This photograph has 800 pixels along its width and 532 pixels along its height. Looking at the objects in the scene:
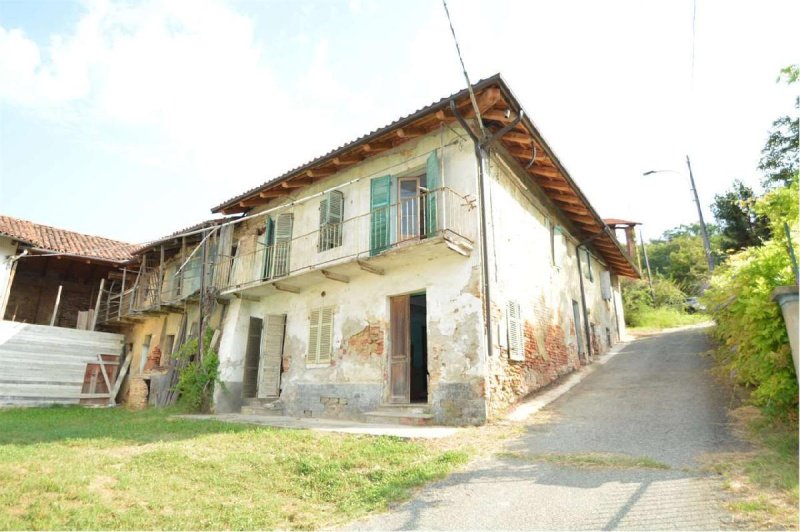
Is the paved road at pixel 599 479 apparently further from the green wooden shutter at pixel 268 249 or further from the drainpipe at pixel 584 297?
the green wooden shutter at pixel 268 249

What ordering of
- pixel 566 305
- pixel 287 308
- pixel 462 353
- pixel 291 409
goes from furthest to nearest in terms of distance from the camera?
pixel 566 305 < pixel 287 308 < pixel 291 409 < pixel 462 353

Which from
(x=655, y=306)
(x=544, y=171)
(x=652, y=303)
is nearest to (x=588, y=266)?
(x=544, y=171)

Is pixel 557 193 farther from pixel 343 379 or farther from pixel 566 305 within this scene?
pixel 343 379

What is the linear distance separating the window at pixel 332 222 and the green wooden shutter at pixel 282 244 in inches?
43.0

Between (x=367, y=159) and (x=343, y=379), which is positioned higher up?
(x=367, y=159)

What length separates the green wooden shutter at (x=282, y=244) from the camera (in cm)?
1241

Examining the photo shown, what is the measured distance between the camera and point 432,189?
31.2 feet

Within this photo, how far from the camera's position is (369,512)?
4.34 m

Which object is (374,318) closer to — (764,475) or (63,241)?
(764,475)

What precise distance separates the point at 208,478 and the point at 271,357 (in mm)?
6868

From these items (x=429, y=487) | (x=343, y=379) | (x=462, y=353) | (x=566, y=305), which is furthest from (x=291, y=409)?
(x=566, y=305)

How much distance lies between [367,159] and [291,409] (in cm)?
642

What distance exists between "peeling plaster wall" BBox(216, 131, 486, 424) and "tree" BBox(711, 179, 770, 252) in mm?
13710

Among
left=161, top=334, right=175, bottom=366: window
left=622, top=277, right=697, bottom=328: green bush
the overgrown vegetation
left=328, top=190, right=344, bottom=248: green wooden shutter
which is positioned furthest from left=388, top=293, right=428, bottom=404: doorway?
left=622, top=277, right=697, bottom=328: green bush
